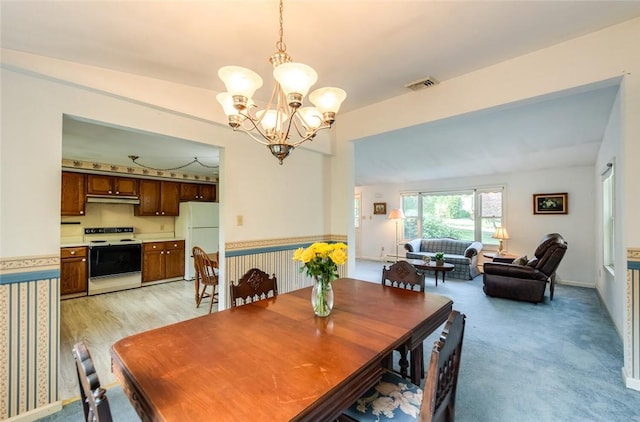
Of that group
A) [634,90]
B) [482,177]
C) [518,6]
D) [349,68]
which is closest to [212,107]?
[349,68]

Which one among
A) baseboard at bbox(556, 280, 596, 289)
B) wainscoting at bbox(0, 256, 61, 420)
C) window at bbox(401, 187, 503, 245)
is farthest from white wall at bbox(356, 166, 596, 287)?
wainscoting at bbox(0, 256, 61, 420)

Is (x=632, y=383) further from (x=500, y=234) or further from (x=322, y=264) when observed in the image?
(x=500, y=234)

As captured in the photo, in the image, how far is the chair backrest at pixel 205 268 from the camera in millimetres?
3712

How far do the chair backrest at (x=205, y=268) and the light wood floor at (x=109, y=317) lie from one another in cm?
45

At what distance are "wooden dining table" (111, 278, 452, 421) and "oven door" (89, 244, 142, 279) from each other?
424 centimetres

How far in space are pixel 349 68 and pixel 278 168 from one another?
140 cm

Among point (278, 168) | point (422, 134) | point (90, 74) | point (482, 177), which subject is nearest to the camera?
point (90, 74)

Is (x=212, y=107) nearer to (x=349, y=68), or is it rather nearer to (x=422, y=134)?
(x=349, y=68)

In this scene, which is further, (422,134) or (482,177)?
(482,177)

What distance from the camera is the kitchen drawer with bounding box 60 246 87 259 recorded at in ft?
14.0

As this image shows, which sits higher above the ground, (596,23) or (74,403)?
(596,23)

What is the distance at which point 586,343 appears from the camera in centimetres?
281

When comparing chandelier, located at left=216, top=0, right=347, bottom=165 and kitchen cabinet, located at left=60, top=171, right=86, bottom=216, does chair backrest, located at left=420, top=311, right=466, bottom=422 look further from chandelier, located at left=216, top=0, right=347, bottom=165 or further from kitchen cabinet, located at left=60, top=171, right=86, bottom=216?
kitchen cabinet, located at left=60, top=171, right=86, bottom=216

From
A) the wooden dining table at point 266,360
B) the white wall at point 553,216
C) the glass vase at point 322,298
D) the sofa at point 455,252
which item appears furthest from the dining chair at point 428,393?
the white wall at point 553,216
